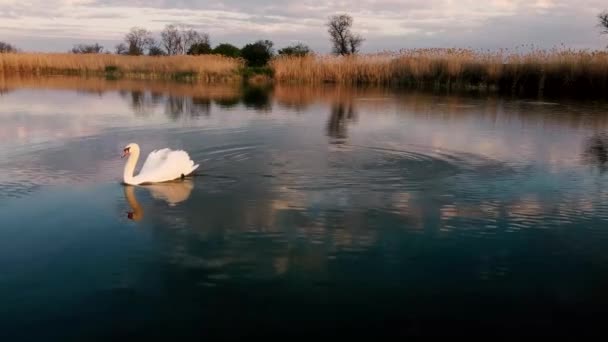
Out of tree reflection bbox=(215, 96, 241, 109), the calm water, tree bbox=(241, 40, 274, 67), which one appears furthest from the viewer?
tree bbox=(241, 40, 274, 67)

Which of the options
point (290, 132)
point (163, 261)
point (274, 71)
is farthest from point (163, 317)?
point (274, 71)

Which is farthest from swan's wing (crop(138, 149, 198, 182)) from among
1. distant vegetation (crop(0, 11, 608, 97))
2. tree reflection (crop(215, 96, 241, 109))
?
distant vegetation (crop(0, 11, 608, 97))

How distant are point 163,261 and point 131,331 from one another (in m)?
1.11

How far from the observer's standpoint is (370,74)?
2991cm

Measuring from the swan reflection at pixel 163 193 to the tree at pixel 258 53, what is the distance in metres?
40.2

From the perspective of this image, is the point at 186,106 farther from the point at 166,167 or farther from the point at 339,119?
the point at 166,167

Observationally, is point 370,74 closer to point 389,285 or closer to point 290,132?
point 290,132

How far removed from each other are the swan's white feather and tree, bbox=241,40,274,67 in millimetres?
39947

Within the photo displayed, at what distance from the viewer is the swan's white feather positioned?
7.21 meters

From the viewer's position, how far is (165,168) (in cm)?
724

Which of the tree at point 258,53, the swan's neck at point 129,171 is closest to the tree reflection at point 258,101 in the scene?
the swan's neck at point 129,171

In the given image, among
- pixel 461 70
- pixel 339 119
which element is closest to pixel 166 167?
pixel 339 119

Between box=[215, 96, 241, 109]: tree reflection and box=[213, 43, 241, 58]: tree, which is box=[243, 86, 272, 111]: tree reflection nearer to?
box=[215, 96, 241, 109]: tree reflection

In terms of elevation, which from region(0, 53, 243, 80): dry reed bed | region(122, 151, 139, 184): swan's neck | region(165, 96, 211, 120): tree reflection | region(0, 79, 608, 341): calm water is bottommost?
region(0, 79, 608, 341): calm water
